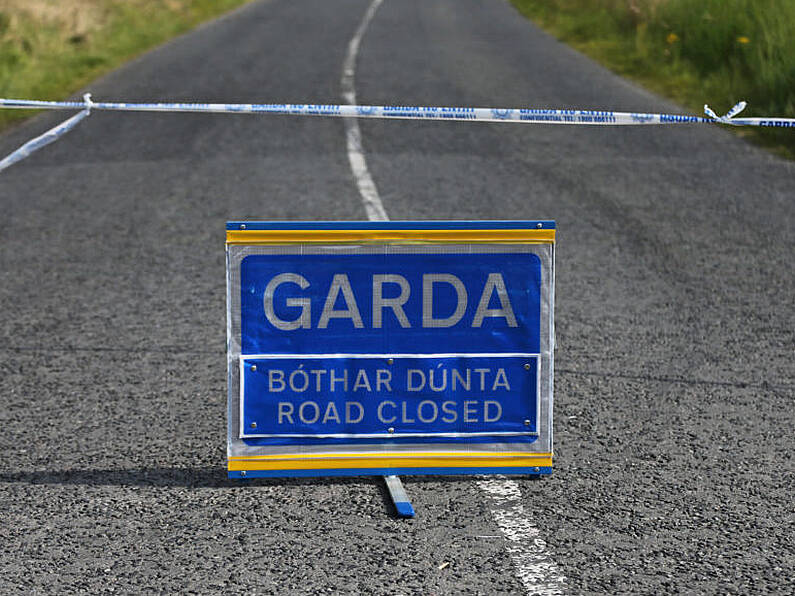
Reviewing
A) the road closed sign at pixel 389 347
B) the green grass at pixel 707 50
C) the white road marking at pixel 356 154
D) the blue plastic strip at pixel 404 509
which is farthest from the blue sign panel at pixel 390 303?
the green grass at pixel 707 50

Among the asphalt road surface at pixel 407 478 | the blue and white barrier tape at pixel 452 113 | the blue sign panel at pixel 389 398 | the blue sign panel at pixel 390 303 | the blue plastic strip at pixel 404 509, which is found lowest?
the asphalt road surface at pixel 407 478

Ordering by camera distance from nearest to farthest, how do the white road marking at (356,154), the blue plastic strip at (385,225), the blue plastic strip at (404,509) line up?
the blue plastic strip at (404,509) < the blue plastic strip at (385,225) < the white road marking at (356,154)

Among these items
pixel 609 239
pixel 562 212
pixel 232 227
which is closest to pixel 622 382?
pixel 232 227

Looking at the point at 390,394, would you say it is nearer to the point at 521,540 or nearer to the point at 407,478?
the point at 407,478

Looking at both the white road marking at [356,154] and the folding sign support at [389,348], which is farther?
the white road marking at [356,154]

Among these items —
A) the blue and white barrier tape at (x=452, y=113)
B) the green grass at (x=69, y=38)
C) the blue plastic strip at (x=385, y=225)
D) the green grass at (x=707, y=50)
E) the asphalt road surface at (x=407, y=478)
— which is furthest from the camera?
the green grass at (x=69, y=38)

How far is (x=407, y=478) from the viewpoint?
4727mm

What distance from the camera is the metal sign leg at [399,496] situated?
430cm

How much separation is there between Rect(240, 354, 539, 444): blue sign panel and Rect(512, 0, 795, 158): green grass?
946 centimetres

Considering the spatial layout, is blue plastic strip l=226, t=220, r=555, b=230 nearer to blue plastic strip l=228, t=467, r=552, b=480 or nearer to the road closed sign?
the road closed sign

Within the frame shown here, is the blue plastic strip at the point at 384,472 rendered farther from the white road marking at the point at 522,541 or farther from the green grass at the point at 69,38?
the green grass at the point at 69,38

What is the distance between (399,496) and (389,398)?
1.37ft

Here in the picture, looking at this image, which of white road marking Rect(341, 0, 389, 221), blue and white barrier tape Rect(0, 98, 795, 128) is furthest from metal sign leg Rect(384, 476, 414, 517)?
white road marking Rect(341, 0, 389, 221)

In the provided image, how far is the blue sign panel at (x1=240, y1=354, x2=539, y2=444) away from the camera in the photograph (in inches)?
183
